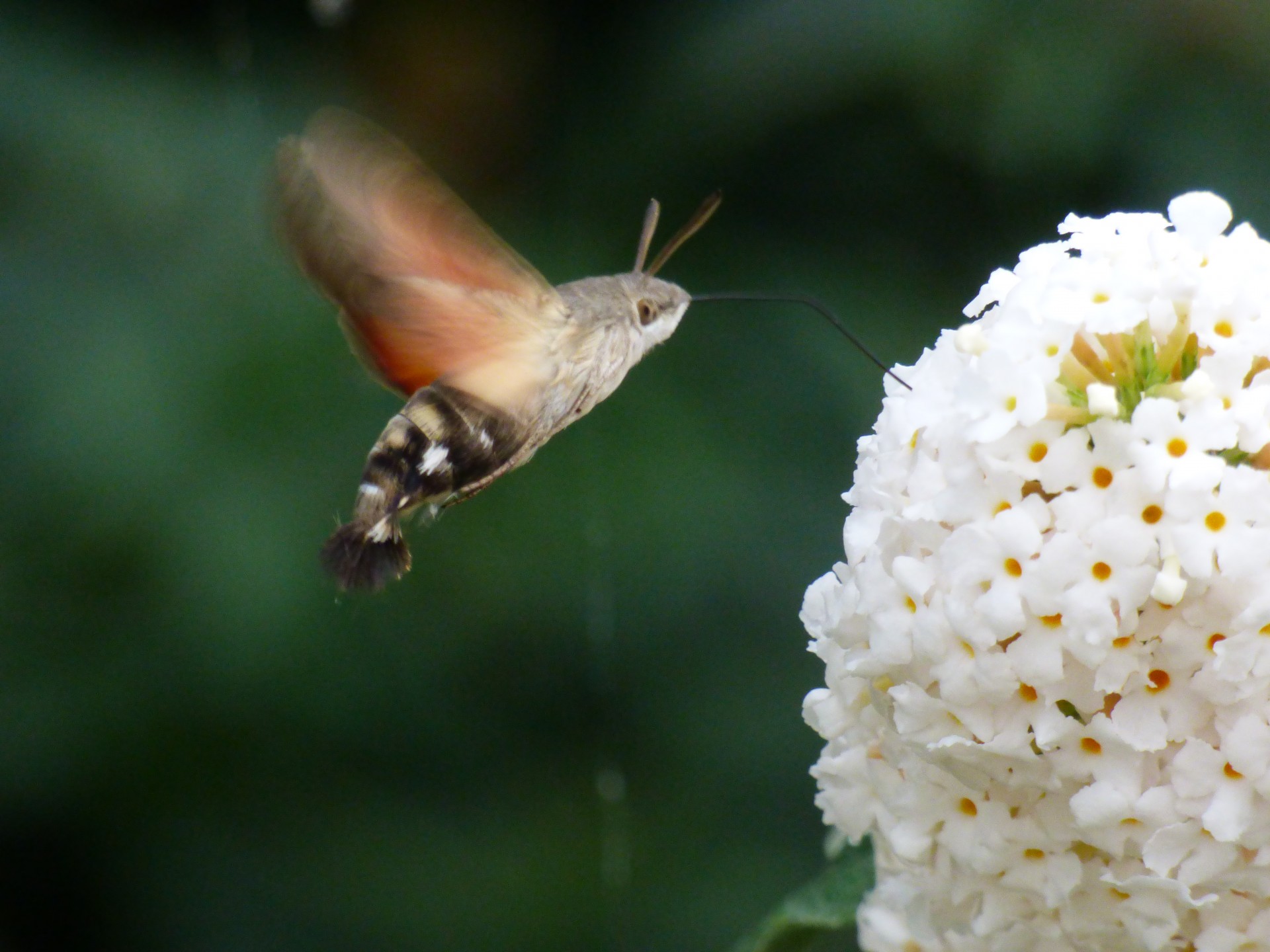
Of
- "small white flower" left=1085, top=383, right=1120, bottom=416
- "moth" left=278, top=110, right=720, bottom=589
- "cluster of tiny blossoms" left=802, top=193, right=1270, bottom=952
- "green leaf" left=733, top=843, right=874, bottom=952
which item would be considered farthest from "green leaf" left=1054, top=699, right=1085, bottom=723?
"moth" left=278, top=110, right=720, bottom=589

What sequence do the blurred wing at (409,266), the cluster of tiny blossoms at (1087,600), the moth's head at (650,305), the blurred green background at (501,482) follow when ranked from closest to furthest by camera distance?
the cluster of tiny blossoms at (1087,600), the blurred wing at (409,266), the moth's head at (650,305), the blurred green background at (501,482)

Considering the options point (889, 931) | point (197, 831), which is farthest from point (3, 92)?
point (889, 931)

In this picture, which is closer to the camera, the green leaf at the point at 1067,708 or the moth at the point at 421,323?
the green leaf at the point at 1067,708

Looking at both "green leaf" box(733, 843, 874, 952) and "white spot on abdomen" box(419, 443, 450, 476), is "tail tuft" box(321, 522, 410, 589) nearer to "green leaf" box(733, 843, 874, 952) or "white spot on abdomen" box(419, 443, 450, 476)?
"white spot on abdomen" box(419, 443, 450, 476)

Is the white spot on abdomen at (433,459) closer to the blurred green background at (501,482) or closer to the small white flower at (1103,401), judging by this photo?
the small white flower at (1103,401)

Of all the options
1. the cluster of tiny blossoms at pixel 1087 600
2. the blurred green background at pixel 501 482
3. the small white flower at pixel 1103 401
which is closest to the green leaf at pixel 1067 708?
the cluster of tiny blossoms at pixel 1087 600

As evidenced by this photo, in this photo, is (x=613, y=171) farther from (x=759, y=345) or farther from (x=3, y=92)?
(x=3, y=92)
